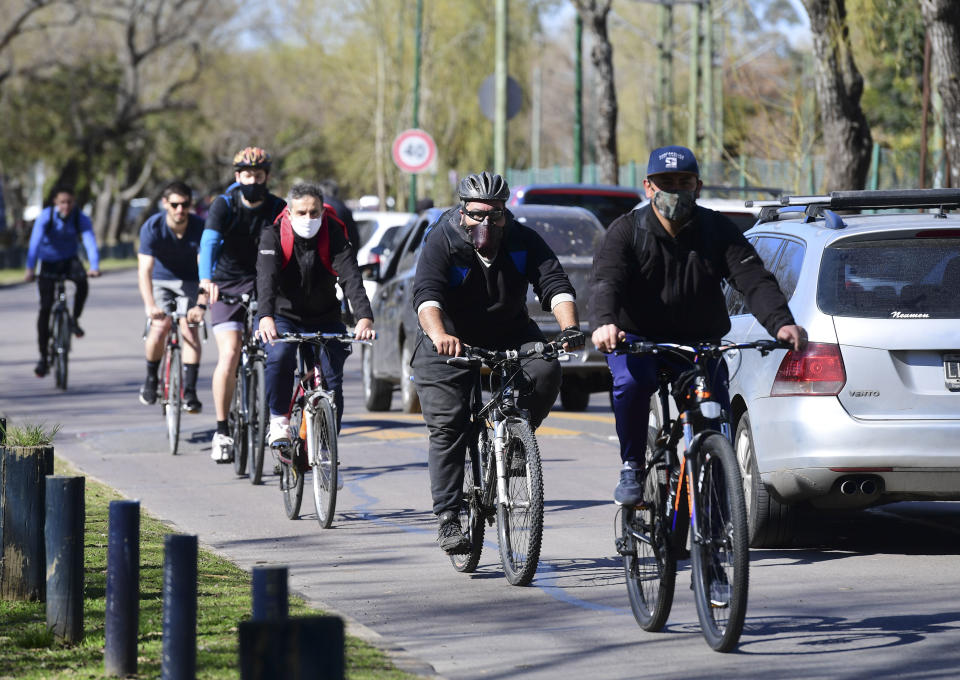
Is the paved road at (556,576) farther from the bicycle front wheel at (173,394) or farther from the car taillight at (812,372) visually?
the car taillight at (812,372)

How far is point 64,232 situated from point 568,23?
60.3 metres

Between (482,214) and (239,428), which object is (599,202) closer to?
(239,428)

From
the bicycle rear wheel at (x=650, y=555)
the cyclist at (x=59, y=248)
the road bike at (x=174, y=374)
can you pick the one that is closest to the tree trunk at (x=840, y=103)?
the cyclist at (x=59, y=248)

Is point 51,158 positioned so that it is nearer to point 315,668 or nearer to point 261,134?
point 261,134

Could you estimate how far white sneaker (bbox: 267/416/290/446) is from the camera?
9.61 metres

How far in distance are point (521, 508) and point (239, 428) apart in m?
4.23

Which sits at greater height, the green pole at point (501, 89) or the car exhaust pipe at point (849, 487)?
the green pole at point (501, 89)

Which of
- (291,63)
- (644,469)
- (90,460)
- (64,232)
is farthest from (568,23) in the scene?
(644,469)

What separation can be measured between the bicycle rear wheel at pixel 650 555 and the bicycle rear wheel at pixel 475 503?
1037 millimetres

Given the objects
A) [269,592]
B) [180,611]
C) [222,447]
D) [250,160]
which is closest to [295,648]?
[269,592]

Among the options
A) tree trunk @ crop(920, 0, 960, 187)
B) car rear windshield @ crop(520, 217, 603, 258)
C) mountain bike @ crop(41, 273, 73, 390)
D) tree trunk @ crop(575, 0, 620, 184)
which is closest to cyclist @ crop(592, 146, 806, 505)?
car rear windshield @ crop(520, 217, 603, 258)

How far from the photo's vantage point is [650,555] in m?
6.35

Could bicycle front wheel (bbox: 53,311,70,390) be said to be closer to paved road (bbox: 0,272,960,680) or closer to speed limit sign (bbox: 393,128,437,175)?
paved road (bbox: 0,272,960,680)

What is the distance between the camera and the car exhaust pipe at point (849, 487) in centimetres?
763
